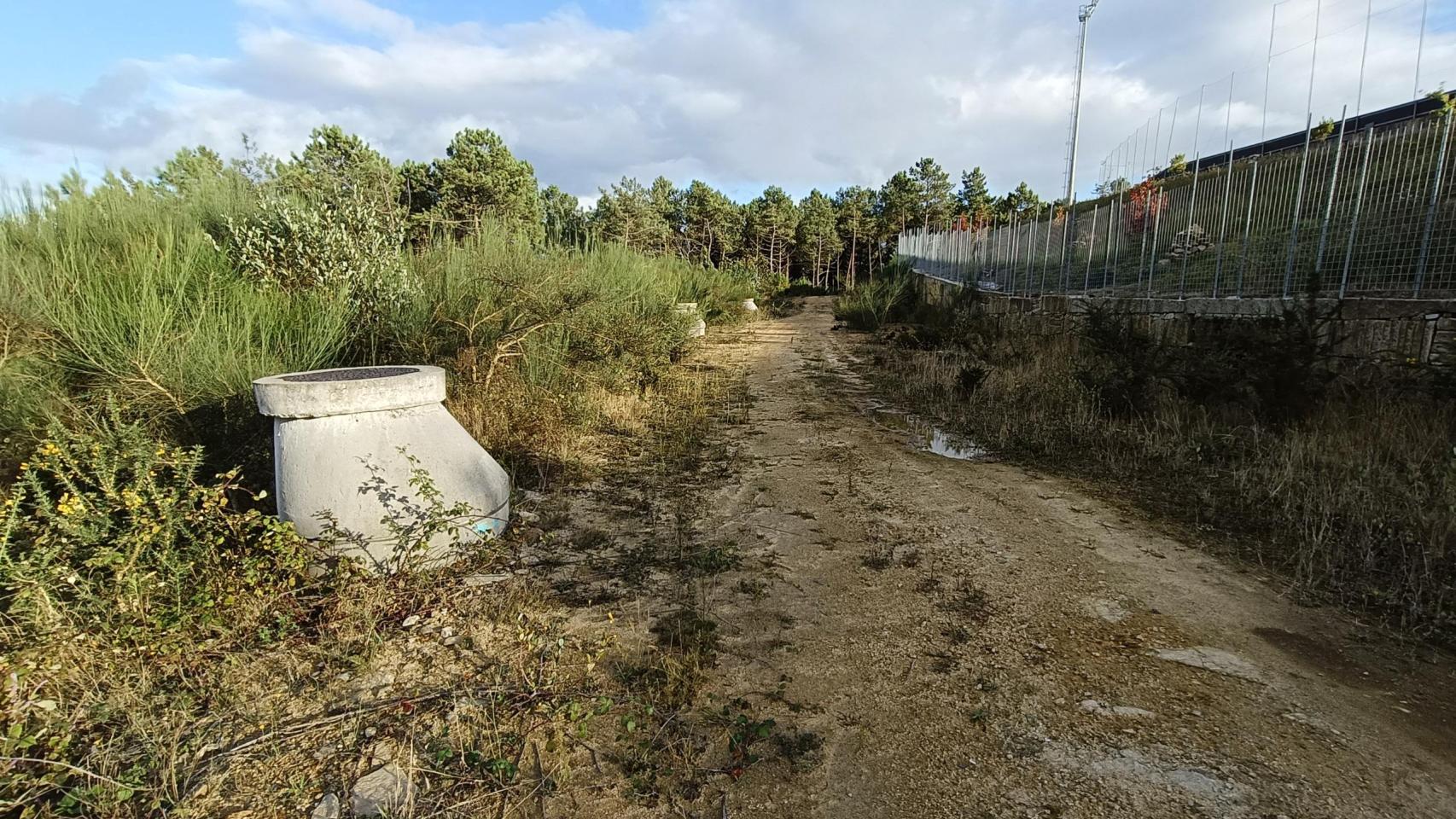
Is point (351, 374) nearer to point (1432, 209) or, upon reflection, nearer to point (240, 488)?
point (240, 488)

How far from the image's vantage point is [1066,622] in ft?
10.2

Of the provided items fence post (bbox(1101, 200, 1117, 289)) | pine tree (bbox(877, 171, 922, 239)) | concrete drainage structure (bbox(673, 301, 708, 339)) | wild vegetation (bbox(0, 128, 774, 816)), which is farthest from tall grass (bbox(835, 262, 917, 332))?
pine tree (bbox(877, 171, 922, 239))

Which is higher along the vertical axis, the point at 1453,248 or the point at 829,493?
the point at 1453,248

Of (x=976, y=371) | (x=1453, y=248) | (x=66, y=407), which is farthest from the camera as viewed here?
(x=976, y=371)

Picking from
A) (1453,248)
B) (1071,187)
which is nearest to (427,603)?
(1453,248)

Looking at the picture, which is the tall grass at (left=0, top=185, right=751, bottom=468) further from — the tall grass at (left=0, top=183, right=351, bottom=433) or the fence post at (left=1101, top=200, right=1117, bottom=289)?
the fence post at (left=1101, top=200, right=1117, bottom=289)

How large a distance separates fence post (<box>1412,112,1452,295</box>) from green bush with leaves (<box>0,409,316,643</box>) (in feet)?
29.4

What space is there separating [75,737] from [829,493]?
4205mm

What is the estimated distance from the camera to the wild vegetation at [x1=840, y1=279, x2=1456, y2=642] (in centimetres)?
348

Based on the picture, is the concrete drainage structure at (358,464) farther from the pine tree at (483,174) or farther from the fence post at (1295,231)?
the pine tree at (483,174)

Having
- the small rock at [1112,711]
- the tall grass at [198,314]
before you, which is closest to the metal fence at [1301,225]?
the small rock at [1112,711]

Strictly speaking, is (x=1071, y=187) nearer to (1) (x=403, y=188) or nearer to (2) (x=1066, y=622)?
(1) (x=403, y=188)

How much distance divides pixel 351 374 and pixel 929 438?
17.6ft

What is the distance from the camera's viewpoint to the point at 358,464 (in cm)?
338
